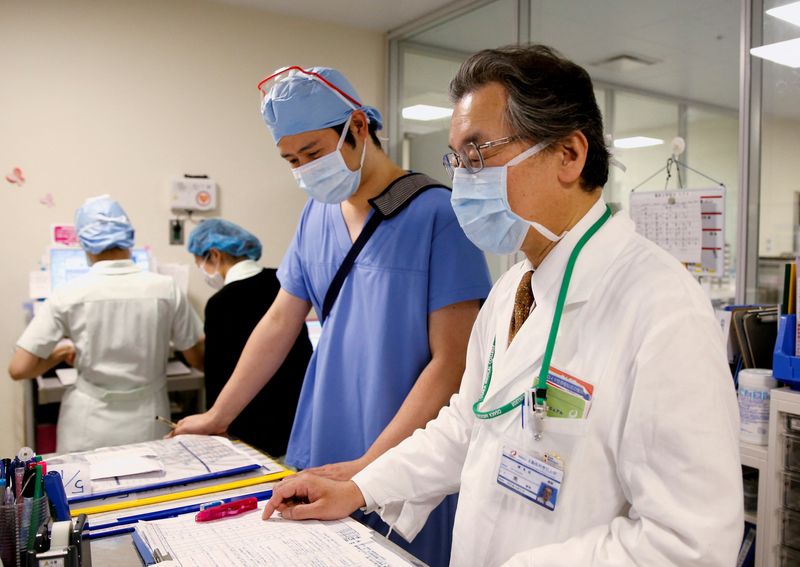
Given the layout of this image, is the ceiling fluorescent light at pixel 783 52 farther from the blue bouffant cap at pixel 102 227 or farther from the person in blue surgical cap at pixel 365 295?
the blue bouffant cap at pixel 102 227

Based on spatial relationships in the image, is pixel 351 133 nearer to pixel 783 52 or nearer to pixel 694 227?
pixel 694 227

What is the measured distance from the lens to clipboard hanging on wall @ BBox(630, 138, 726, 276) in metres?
2.22

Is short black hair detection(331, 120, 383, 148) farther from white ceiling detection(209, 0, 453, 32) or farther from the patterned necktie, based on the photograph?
white ceiling detection(209, 0, 453, 32)

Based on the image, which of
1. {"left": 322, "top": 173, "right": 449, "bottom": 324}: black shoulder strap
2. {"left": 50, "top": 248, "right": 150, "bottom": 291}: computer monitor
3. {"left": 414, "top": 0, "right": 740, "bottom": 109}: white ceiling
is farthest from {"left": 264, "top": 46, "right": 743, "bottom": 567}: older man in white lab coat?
{"left": 50, "top": 248, "right": 150, "bottom": 291}: computer monitor

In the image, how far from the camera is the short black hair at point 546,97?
0.94 metres

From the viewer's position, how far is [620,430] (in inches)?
→ 31.0

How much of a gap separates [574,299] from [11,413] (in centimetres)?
328

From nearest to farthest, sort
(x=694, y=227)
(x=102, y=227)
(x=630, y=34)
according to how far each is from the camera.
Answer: (x=694, y=227), (x=102, y=227), (x=630, y=34)

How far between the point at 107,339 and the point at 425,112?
229 centimetres

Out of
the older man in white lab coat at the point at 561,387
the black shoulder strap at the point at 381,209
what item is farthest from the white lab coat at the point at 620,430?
the black shoulder strap at the point at 381,209

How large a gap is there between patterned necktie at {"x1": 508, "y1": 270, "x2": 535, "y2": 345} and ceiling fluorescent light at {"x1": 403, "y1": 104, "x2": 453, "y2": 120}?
9.13ft

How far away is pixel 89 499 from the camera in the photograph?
1.14 m

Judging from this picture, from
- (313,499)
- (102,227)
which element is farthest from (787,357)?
(102,227)

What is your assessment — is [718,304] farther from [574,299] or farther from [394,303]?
[574,299]
